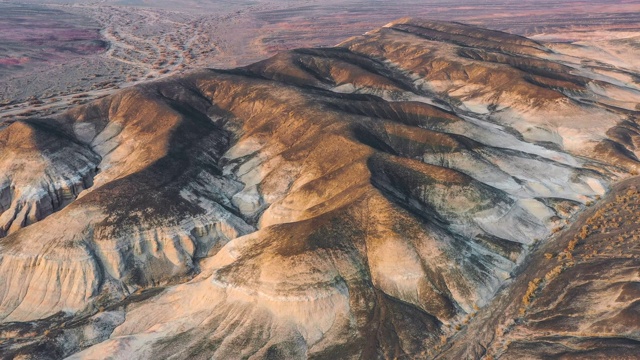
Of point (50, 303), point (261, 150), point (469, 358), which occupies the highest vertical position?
point (261, 150)

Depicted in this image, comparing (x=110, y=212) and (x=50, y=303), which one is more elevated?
(x=110, y=212)

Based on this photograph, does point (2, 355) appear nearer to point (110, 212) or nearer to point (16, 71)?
point (110, 212)

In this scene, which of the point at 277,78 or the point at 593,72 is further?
the point at 593,72

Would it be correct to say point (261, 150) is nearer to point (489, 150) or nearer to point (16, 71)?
point (489, 150)

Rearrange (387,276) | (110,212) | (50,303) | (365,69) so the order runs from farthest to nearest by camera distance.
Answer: (365,69), (110,212), (50,303), (387,276)

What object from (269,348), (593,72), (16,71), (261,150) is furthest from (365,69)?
(16,71)

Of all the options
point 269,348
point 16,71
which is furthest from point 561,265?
point 16,71

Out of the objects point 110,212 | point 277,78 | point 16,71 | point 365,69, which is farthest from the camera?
point 16,71
